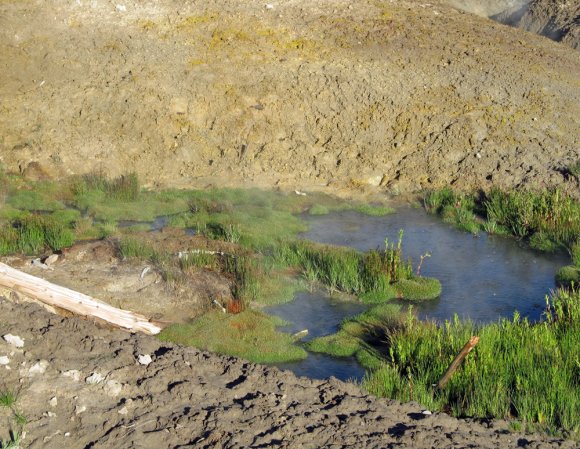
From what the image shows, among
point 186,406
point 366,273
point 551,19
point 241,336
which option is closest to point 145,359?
point 186,406

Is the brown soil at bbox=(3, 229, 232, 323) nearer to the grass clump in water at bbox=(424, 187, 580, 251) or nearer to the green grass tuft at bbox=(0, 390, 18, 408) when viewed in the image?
the green grass tuft at bbox=(0, 390, 18, 408)

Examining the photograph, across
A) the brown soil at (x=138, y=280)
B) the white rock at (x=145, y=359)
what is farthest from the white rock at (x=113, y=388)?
the brown soil at (x=138, y=280)

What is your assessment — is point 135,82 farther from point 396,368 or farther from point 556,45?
point 396,368

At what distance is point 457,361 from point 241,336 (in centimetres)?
294

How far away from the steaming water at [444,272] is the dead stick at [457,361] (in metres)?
1.29

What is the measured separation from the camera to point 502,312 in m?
11.3

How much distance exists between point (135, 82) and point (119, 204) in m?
3.55

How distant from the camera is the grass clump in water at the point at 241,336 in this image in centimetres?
988

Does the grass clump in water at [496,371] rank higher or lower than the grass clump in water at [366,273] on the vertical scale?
higher

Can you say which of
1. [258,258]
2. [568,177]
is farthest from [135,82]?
[568,177]

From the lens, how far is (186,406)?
7672 millimetres

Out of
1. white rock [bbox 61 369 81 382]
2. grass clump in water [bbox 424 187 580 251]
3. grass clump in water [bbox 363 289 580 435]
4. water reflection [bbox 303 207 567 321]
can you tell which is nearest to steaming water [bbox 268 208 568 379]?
water reflection [bbox 303 207 567 321]

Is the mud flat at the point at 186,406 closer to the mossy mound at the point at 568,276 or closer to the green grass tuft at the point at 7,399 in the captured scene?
the green grass tuft at the point at 7,399

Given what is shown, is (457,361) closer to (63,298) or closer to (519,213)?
(63,298)
